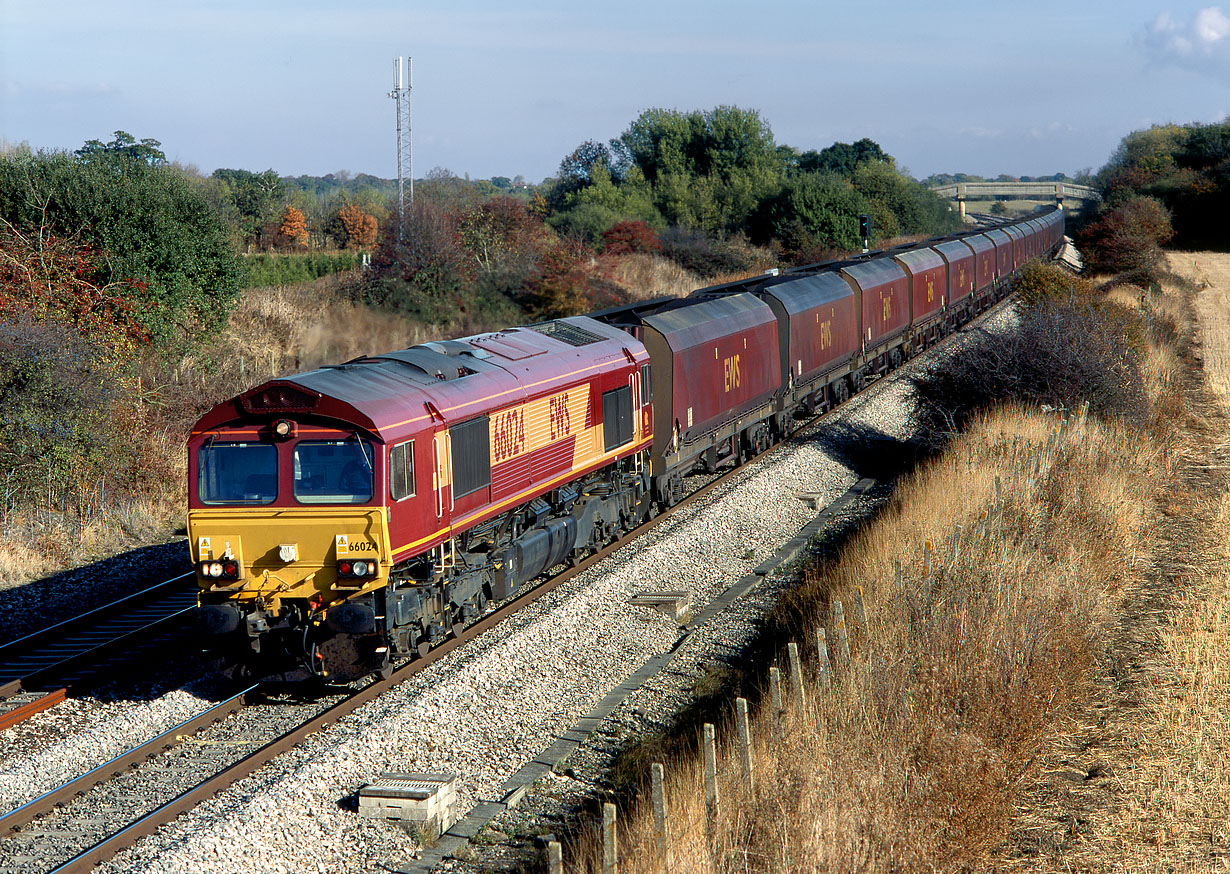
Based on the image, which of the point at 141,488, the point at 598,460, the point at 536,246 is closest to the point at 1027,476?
the point at 598,460

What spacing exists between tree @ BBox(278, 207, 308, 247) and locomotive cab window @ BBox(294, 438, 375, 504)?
169ft

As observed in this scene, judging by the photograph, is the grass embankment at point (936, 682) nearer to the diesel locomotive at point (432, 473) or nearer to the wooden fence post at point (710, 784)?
the wooden fence post at point (710, 784)

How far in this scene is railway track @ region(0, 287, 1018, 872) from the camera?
878cm

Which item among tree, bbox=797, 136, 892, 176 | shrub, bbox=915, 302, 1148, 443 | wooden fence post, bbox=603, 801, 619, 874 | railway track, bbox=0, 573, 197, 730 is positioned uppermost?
tree, bbox=797, 136, 892, 176

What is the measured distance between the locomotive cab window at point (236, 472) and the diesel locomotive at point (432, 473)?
17mm

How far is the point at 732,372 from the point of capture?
21.7 m

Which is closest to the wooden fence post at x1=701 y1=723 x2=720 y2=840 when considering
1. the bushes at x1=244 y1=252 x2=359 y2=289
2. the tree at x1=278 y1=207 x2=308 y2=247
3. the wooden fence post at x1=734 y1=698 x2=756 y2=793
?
the wooden fence post at x1=734 y1=698 x2=756 y2=793

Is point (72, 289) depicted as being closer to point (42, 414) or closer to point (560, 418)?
point (42, 414)

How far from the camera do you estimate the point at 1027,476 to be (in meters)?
16.8

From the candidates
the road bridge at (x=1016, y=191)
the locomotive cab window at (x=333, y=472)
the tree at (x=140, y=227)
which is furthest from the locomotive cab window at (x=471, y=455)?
the road bridge at (x=1016, y=191)

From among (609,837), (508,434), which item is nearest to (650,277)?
(508,434)

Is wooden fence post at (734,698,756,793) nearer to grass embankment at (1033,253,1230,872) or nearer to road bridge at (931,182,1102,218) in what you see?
grass embankment at (1033,253,1230,872)

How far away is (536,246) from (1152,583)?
118ft

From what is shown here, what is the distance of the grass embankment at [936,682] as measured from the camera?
7328 millimetres
